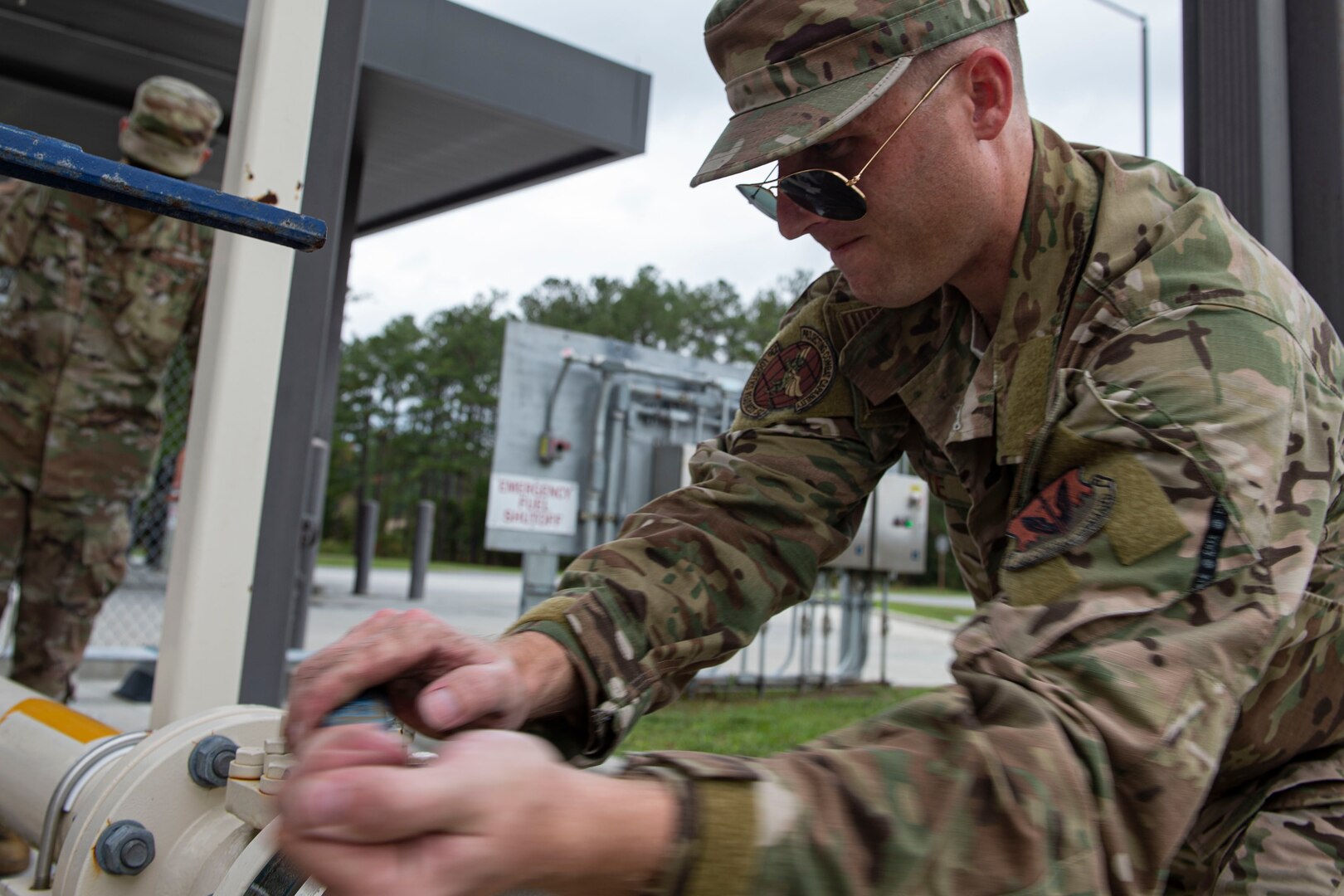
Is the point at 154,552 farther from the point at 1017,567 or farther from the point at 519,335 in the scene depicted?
the point at 1017,567

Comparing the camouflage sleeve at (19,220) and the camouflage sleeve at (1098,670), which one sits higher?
the camouflage sleeve at (19,220)

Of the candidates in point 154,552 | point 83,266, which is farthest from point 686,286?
point 83,266

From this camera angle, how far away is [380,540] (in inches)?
1550

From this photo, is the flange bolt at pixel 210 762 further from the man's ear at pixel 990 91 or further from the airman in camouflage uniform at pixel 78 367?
the airman in camouflage uniform at pixel 78 367

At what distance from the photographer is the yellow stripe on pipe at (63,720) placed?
156 cm

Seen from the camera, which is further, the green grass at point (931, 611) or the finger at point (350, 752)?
the green grass at point (931, 611)

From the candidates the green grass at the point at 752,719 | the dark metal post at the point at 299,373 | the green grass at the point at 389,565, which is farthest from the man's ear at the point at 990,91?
the green grass at the point at 389,565

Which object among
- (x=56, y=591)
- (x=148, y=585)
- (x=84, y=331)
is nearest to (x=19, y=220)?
(x=84, y=331)

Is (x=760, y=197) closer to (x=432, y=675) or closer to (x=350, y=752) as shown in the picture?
(x=432, y=675)

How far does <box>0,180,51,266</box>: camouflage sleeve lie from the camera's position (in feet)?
10.7

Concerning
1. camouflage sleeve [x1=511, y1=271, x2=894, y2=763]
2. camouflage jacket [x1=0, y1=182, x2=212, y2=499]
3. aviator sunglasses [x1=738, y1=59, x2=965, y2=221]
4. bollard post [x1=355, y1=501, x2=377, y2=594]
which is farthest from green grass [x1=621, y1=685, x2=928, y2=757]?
bollard post [x1=355, y1=501, x2=377, y2=594]

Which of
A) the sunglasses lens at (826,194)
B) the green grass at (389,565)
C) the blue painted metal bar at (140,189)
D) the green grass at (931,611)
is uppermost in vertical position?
the sunglasses lens at (826,194)

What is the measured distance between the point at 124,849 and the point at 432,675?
549mm

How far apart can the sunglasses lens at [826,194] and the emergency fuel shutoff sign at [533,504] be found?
5.25m
